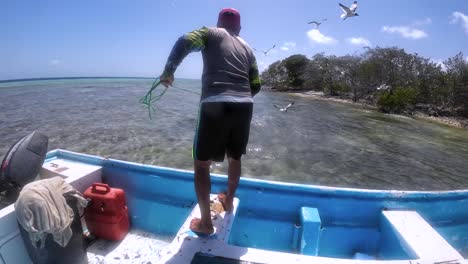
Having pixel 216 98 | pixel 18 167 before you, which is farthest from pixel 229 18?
pixel 18 167

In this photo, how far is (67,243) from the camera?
8.39 ft

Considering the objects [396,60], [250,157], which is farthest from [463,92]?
[250,157]

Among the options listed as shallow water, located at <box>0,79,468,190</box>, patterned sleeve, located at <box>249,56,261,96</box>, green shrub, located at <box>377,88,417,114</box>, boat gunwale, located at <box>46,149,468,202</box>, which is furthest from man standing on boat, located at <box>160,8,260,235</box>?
green shrub, located at <box>377,88,417,114</box>

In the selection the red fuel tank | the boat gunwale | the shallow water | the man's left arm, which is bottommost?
the shallow water

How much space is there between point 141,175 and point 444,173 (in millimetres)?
12901

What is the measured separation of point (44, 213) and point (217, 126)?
160 centimetres

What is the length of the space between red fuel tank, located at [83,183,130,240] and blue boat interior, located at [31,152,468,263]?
0.37 metres

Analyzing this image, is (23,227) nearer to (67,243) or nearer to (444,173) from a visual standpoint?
(67,243)

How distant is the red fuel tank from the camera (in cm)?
322

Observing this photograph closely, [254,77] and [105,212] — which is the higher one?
[254,77]

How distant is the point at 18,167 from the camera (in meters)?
2.95

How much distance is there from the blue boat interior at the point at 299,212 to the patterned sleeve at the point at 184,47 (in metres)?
1.65

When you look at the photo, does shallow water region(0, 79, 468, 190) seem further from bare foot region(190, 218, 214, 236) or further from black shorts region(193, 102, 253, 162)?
black shorts region(193, 102, 253, 162)

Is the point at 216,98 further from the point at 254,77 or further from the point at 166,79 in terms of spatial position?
the point at 254,77
